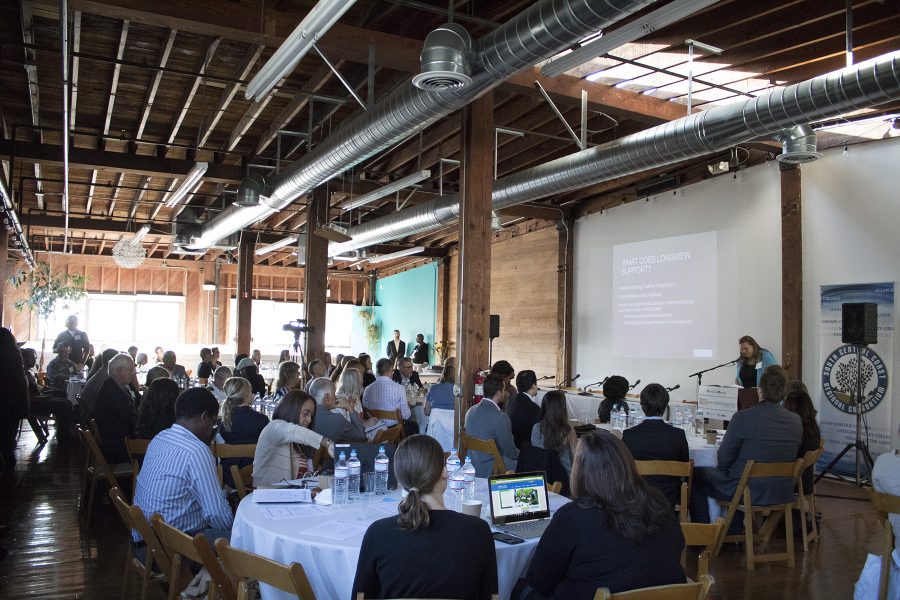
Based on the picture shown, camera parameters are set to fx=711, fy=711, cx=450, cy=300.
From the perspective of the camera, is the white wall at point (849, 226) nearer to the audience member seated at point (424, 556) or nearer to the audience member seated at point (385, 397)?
the audience member seated at point (385, 397)

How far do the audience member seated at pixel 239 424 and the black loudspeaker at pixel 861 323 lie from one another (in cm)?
599

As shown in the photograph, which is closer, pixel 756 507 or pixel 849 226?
pixel 756 507

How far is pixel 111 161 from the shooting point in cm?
1073

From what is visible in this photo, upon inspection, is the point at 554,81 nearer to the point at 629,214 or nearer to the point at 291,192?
the point at 291,192

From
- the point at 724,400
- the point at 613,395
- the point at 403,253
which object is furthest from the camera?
the point at 403,253

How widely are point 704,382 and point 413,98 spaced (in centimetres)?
635

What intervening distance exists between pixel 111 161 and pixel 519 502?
31.9ft

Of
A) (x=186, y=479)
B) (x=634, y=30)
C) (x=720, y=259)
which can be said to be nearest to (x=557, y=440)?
(x=186, y=479)

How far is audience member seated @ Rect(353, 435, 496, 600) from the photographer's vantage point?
89.5 inches

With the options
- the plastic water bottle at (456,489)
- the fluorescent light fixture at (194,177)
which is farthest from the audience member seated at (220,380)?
the plastic water bottle at (456,489)

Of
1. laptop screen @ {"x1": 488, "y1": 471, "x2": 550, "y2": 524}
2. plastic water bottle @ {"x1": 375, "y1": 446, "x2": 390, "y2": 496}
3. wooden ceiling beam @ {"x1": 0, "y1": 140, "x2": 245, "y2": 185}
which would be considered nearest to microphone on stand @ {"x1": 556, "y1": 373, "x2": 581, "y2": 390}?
wooden ceiling beam @ {"x1": 0, "y1": 140, "x2": 245, "y2": 185}

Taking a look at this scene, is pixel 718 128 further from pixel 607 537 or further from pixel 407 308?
pixel 407 308

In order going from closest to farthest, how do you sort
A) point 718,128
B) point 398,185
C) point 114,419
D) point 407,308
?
1. point 114,419
2. point 718,128
3. point 398,185
4. point 407,308

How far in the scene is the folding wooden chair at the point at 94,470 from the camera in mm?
5023
